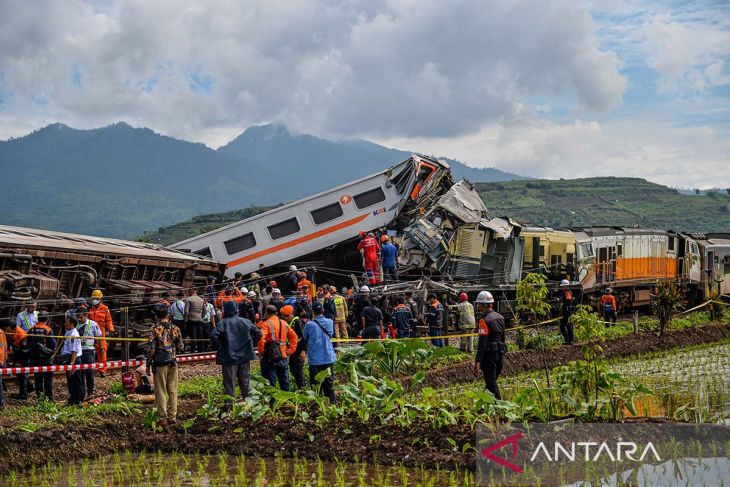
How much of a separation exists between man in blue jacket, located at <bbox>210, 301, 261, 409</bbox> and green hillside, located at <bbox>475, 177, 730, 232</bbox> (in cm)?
10644

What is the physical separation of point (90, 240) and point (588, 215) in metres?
115

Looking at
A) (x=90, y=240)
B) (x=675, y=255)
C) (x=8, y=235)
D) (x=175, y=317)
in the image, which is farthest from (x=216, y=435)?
(x=675, y=255)

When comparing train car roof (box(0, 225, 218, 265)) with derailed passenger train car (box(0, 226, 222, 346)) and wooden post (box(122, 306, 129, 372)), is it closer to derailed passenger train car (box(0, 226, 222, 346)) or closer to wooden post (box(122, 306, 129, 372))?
→ derailed passenger train car (box(0, 226, 222, 346))

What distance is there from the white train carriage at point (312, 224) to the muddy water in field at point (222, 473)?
17.1 metres

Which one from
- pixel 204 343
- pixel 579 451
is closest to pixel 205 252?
pixel 204 343

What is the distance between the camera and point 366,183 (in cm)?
A: 2933

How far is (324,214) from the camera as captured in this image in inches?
1150

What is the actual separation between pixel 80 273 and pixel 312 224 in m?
9.94

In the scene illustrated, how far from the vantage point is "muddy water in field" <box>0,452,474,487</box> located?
10383 mm

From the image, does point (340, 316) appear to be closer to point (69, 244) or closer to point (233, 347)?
point (69, 244)

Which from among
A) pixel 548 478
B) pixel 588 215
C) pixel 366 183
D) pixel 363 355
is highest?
pixel 588 215

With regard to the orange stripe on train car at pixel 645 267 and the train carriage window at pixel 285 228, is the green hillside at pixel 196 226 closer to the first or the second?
the orange stripe on train car at pixel 645 267

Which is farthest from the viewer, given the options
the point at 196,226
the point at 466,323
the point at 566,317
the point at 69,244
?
the point at 196,226

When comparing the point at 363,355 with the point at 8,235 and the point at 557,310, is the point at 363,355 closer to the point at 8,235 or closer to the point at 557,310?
the point at 8,235
